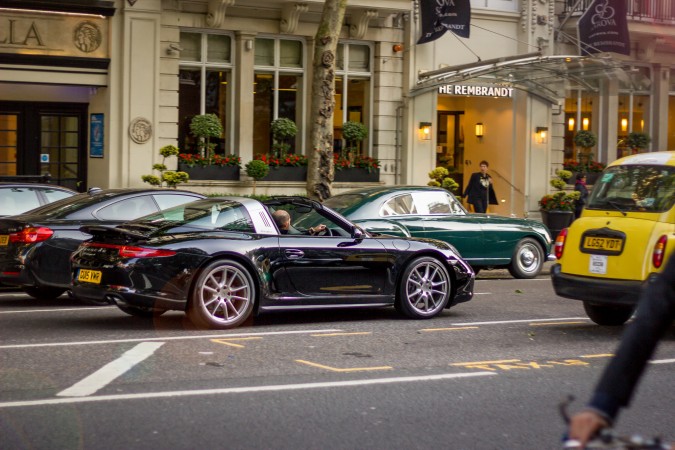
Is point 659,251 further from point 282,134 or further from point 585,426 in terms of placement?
point 282,134

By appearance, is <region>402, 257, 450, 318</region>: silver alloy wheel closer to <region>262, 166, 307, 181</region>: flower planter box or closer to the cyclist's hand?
the cyclist's hand

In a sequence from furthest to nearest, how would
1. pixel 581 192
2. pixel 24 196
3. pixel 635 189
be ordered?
pixel 581 192 → pixel 24 196 → pixel 635 189

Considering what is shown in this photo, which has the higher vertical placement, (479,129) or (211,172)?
(479,129)

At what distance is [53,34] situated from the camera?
22328 mm

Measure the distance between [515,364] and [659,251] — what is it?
2.30m

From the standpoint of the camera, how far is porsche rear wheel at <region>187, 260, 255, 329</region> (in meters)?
10.7

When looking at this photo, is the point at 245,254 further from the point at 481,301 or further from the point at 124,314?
the point at 481,301

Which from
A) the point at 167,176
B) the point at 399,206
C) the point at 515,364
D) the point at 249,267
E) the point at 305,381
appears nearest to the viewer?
the point at 305,381

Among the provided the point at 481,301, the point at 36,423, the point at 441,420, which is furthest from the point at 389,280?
the point at 36,423

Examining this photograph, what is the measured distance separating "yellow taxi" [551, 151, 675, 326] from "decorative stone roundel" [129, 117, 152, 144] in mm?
13399

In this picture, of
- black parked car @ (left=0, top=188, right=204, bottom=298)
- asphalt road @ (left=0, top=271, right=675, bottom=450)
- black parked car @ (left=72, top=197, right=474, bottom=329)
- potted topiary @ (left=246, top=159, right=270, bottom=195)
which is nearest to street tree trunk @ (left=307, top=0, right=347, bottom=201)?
potted topiary @ (left=246, top=159, right=270, bottom=195)

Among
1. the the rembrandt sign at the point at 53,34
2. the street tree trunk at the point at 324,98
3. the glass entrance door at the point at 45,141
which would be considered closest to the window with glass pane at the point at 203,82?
the the rembrandt sign at the point at 53,34

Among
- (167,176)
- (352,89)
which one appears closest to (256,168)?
(167,176)

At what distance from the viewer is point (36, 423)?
21.8 feet
